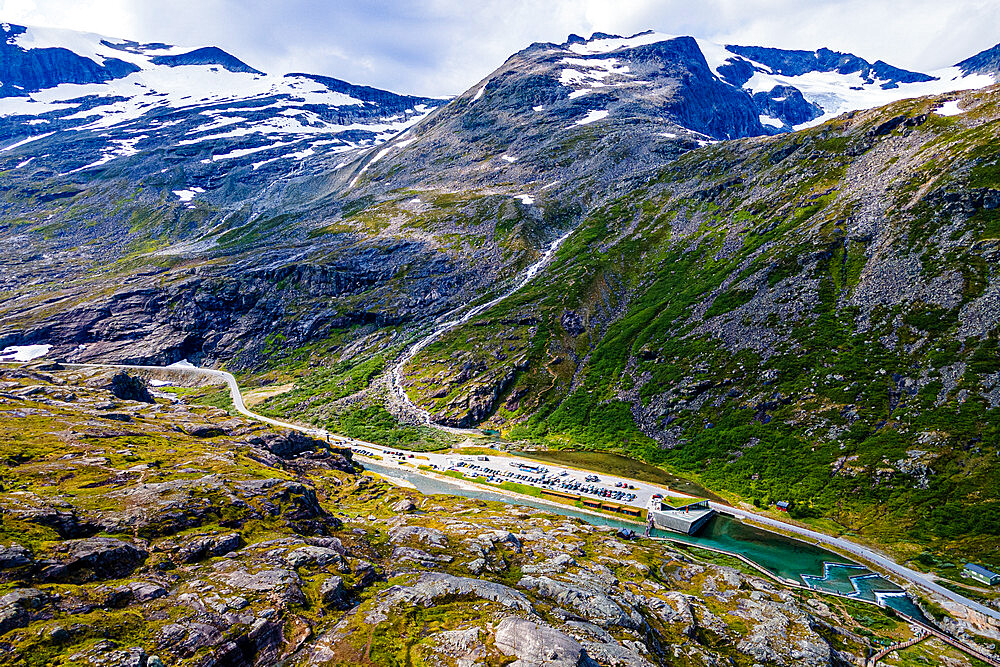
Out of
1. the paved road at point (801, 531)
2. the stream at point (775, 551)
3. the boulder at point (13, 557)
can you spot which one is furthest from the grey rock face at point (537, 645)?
the paved road at point (801, 531)

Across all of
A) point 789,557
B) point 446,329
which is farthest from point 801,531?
point 446,329

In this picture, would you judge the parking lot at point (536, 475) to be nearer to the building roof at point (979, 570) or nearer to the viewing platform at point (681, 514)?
the viewing platform at point (681, 514)

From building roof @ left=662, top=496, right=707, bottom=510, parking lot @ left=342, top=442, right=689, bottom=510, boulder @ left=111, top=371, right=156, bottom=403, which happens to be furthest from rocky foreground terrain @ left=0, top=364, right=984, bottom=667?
boulder @ left=111, top=371, right=156, bottom=403

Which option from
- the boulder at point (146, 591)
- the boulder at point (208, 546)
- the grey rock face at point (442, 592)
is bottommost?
the grey rock face at point (442, 592)

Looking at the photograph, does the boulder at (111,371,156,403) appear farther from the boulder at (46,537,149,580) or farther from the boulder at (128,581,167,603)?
the boulder at (128,581,167,603)

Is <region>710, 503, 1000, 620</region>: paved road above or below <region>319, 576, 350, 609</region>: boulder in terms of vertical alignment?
below

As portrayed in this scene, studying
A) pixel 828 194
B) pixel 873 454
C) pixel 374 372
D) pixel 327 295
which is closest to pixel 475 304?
pixel 374 372
